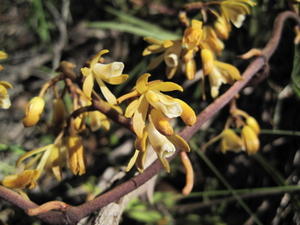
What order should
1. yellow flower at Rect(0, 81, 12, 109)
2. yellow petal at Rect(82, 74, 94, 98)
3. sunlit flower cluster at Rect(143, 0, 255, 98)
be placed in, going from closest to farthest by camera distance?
yellow petal at Rect(82, 74, 94, 98) < yellow flower at Rect(0, 81, 12, 109) < sunlit flower cluster at Rect(143, 0, 255, 98)

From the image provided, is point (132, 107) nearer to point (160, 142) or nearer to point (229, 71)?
point (160, 142)

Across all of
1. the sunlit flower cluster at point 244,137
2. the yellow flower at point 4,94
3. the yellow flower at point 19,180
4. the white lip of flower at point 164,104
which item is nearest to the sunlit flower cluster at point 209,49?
the sunlit flower cluster at point 244,137

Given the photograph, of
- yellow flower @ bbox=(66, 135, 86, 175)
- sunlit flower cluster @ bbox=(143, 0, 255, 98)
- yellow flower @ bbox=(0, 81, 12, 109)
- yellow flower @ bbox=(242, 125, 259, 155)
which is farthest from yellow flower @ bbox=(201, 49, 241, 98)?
yellow flower @ bbox=(0, 81, 12, 109)

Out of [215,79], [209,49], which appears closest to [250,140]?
[215,79]

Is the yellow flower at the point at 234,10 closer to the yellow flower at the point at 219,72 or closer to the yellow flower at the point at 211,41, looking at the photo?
the yellow flower at the point at 211,41

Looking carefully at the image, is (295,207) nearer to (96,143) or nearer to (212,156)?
(212,156)

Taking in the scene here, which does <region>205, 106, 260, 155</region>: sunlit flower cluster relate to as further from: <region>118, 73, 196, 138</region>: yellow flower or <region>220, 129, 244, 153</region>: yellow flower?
<region>118, 73, 196, 138</region>: yellow flower
